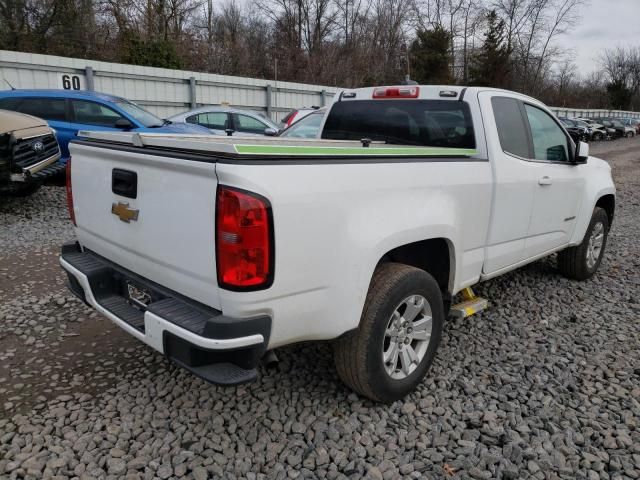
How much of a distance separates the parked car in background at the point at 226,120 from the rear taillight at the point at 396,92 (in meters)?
7.40

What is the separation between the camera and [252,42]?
122ft

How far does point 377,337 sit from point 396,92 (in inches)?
85.7

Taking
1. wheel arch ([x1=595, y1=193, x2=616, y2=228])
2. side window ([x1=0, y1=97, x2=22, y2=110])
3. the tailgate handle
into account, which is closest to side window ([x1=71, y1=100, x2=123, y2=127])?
side window ([x1=0, y1=97, x2=22, y2=110])

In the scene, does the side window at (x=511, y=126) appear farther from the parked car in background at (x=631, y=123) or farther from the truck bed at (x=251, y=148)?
the parked car in background at (x=631, y=123)

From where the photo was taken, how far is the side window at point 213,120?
1171 cm

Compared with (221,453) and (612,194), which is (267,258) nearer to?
(221,453)

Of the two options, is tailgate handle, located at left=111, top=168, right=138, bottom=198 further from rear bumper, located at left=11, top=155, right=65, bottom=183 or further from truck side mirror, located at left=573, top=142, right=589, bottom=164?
rear bumper, located at left=11, top=155, right=65, bottom=183

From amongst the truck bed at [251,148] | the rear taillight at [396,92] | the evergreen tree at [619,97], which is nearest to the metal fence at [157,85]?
the truck bed at [251,148]

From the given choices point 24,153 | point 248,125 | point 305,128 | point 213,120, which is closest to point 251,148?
point 305,128

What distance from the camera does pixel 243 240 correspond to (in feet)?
7.00

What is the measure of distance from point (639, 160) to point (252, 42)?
26.9 m

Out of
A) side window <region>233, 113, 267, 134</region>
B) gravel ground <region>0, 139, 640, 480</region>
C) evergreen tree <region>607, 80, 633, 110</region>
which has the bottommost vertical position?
gravel ground <region>0, 139, 640, 480</region>

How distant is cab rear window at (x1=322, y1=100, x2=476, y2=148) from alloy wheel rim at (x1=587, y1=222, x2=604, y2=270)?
2.33 m

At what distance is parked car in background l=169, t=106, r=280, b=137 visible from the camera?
37.9 feet
